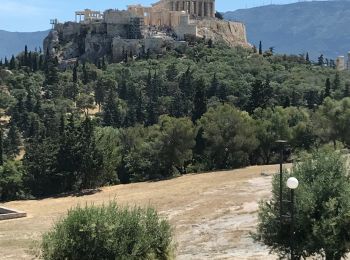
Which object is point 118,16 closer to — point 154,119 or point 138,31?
point 138,31

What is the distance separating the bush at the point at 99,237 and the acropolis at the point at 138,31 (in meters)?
122

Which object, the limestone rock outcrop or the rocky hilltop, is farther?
the limestone rock outcrop

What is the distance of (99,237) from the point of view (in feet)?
57.8

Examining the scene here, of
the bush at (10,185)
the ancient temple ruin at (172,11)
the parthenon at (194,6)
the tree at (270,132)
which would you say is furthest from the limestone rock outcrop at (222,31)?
the bush at (10,185)

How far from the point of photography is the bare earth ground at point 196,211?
29.1 metres

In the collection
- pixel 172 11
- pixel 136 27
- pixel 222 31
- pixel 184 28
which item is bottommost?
pixel 184 28

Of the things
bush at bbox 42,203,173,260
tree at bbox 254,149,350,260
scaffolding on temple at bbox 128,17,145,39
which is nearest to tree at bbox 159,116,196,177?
tree at bbox 254,149,350,260

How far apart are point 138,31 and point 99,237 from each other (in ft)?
441

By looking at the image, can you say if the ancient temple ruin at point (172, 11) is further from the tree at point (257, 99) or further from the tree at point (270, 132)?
the tree at point (270, 132)

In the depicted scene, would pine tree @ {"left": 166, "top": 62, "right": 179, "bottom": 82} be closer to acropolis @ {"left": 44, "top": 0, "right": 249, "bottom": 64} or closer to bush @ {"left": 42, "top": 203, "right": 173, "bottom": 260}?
acropolis @ {"left": 44, "top": 0, "right": 249, "bottom": 64}

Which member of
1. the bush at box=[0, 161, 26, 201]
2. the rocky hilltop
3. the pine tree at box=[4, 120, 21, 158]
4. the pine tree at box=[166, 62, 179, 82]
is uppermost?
the rocky hilltop

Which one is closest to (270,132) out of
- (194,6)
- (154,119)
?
(154,119)

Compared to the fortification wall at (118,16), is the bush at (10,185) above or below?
below

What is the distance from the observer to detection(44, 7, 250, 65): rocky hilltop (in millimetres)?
→ 142625
